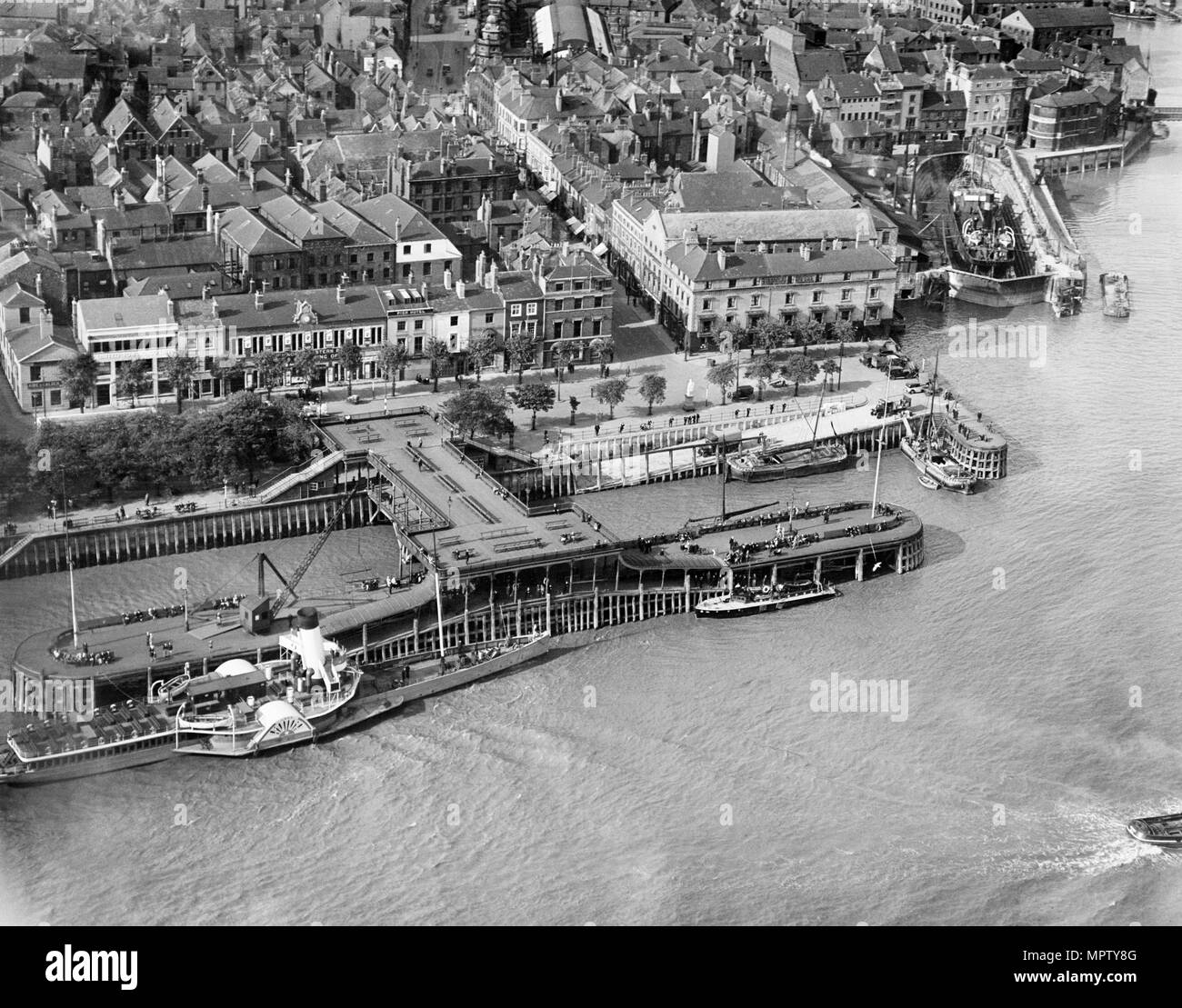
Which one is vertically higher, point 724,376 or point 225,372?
point 225,372

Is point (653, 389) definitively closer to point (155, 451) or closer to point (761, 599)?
point (761, 599)

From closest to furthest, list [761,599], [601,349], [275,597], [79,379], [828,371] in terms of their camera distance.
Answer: [275,597] < [761,599] < [79,379] < [828,371] < [601,349]

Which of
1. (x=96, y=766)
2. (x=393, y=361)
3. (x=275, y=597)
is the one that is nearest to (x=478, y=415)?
(x=393, y=361)

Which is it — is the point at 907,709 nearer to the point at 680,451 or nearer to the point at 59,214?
the point at 680,451

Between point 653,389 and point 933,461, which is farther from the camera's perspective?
point 653,389

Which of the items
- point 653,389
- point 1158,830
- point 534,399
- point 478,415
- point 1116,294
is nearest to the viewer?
point 1158,830

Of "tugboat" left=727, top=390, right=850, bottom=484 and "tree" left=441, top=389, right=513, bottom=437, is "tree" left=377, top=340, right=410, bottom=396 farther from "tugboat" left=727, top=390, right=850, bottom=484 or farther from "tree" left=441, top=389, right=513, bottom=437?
"tugboat" left=727, top=390, right=850, bottom=484
